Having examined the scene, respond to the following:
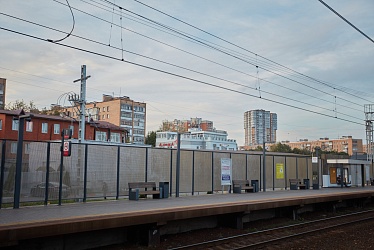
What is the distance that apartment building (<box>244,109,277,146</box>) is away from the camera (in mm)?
114944

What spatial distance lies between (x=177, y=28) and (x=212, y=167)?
30.7 ft

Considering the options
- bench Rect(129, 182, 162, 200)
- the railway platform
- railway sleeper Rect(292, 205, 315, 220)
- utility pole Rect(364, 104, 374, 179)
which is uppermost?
utility pole Rect(364, 104, 374, 179)

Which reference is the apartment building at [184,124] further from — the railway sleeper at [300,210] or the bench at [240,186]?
the railway sleeper at [300,210]

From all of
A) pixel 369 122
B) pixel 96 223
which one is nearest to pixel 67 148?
pixel 96 223

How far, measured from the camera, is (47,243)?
30.5ft

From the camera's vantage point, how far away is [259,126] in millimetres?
115250

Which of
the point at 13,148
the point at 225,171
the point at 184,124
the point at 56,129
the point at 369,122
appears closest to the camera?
the point at 13,148

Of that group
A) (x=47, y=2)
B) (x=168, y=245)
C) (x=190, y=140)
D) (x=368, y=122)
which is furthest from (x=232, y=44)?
(x=190, y=140)

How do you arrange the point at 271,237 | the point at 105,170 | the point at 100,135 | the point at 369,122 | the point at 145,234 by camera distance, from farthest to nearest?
1. the point at 100,135
2. the point at 369,122
3. the point at 105,170
4. the point at 271,237
5. the point at 145,234

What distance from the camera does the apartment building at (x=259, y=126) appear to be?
377 feet

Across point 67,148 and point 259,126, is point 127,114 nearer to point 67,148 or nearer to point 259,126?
point 259,126

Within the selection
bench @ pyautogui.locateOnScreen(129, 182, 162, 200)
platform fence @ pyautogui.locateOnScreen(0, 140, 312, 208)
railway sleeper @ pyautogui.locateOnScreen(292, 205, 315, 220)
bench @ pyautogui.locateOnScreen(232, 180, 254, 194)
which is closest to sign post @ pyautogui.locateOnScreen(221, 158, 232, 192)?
bench @ pyautogui.locateOnScreen(232, 180, 254, 194)

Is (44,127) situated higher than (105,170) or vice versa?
(44,127)

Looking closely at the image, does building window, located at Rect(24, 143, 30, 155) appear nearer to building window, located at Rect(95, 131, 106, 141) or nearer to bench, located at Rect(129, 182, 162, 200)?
bench, located at Rect(129, 182, 162, 200)
